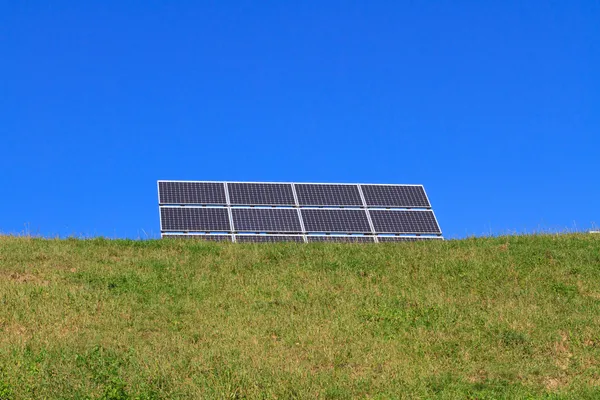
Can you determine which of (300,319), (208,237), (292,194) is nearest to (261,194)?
(292,194)

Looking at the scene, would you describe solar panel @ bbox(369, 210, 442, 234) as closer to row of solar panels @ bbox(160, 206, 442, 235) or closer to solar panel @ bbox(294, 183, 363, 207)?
row of solar panels @ bbox(160, 206, 442, 235)

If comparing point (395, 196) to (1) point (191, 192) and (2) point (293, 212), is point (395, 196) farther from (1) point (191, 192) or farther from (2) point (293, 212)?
(1) point (191, 192)

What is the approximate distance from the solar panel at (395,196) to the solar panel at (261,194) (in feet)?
11.3

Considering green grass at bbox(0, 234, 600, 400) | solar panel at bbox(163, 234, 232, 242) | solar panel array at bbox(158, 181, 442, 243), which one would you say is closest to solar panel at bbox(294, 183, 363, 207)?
solar panel array at bbox(158, 181, 442, 243)

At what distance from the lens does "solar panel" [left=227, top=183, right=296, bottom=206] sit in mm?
31438

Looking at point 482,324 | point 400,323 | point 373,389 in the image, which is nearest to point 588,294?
point 482,324

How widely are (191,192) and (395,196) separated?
28.6 ft

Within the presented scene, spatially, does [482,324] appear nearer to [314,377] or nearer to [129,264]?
[314,377]

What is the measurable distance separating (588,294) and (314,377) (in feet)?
32.9

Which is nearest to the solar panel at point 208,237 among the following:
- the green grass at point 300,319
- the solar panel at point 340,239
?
the green grass at point 300,319

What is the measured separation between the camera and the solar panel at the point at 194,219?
2929 cm

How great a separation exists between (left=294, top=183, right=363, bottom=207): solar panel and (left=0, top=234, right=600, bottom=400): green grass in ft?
17.1

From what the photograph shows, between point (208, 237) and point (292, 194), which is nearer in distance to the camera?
point (208, 237)

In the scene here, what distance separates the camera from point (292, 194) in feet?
106
